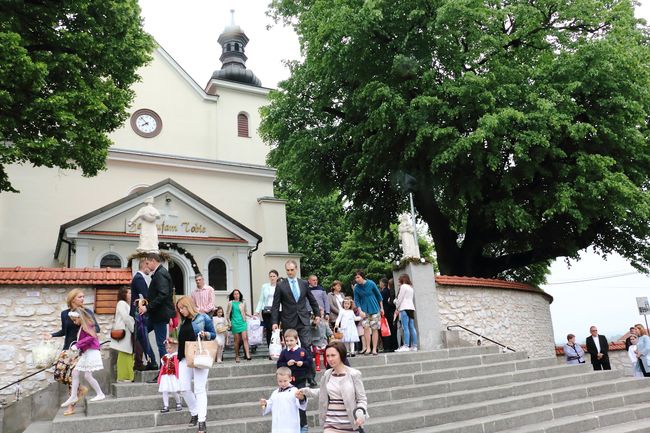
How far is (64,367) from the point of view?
7152 millimetres

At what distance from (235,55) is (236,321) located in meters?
23.0

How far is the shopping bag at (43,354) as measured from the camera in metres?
8.69

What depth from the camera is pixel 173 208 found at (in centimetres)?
1914

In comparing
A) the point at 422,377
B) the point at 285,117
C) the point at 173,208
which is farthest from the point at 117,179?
the point at 422,377

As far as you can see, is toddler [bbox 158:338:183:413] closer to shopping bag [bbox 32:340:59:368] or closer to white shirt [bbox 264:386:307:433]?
white shirt [bbox 264:386:307:433]

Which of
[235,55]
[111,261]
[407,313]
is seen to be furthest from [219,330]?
[235,55]

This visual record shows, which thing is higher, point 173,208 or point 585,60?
point 585,60

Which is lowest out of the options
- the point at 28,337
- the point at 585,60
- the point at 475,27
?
the point at 28,337

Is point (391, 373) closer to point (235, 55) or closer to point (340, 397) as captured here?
point (340, 397)

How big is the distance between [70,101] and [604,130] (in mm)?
12749

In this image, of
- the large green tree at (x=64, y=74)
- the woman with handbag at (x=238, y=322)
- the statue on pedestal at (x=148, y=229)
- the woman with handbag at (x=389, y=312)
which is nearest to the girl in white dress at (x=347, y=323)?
the woman with handbag at (x=389, y=312)

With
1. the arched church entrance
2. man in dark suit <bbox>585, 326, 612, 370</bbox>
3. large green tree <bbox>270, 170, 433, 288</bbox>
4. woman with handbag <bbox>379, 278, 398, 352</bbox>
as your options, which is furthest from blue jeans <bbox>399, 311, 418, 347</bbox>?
large green tree <bbox>270, 170, 433, 288</bbox>

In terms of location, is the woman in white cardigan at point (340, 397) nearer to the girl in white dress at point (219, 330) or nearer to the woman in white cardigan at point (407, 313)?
the girl in white dress at point (219, 330)

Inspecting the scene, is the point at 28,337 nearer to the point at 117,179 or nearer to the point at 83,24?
the point at 83,24
